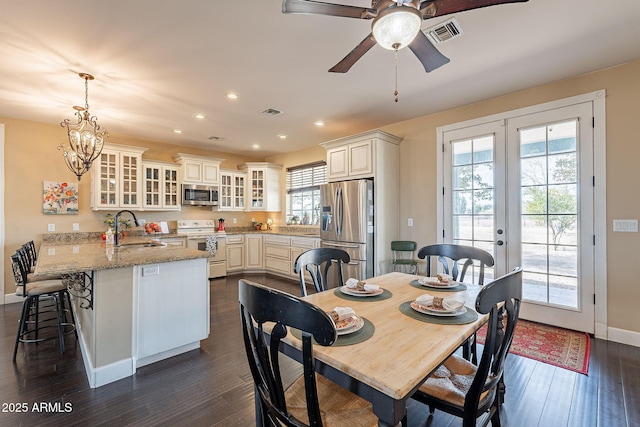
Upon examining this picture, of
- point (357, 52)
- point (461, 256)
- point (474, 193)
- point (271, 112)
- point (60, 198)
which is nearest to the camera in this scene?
point (357, 52)

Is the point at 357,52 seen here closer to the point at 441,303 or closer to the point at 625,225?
the point at 441,303

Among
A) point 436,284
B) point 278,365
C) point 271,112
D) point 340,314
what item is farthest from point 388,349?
point 271,112

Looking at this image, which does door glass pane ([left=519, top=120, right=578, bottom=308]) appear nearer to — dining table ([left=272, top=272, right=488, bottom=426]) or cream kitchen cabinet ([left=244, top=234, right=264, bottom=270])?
dining table ([left=272, top=272, right=488, bottom=426])

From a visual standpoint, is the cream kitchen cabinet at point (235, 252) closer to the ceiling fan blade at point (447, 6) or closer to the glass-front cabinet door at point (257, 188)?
the glass-front cabinet door at point (257, 188)

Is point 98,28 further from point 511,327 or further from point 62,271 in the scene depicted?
point 511,327

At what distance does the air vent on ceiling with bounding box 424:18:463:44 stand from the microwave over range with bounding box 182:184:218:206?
189 inches

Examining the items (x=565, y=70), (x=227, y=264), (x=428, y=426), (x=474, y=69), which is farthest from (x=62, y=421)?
(x=565, y=70)

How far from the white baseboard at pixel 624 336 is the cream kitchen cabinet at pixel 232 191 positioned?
6.04 m

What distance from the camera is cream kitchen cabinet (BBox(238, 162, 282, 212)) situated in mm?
6391

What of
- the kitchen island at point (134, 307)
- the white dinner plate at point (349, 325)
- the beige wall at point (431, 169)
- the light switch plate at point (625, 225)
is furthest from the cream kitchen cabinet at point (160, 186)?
the light switch plate at point (625, 225)

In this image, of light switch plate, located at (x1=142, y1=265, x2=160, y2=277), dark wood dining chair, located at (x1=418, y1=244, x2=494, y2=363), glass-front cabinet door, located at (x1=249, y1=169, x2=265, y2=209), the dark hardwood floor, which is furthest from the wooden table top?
glass-front cabinet door, located at (x1=249, y1=169, x2=265, y2=209)

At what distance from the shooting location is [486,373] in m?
1.12

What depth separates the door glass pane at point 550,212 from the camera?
9.93 ft

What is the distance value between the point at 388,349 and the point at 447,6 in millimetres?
1696
